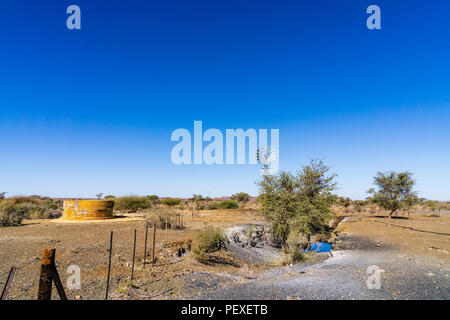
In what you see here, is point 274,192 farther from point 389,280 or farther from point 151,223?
point 151,223

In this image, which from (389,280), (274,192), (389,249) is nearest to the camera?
(389,280)

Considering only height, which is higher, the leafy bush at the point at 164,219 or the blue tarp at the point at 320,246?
the leafy bush at the point at 164,219

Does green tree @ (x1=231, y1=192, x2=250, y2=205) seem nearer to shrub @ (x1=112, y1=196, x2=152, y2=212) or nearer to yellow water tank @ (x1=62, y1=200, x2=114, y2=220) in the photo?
shrub @ (x1=112, y1=196, x2=152, y2=212)

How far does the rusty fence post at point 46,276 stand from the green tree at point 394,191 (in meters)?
34.9

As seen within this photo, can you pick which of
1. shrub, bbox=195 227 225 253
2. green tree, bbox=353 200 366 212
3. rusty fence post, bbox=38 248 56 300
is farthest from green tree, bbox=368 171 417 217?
rusty fence post, bbox=38 248 56 300

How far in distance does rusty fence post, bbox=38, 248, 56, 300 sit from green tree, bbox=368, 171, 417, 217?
34.9m

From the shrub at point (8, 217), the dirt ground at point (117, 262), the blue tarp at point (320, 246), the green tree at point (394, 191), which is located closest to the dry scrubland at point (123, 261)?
the dirt ground at point (117, 262)

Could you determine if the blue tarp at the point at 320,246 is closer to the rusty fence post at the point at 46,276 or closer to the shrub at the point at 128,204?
the rusty fence post at the point at 46,276

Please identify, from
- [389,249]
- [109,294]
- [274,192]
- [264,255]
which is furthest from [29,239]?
[389,249]

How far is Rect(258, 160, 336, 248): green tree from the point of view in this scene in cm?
1616

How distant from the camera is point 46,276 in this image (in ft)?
15.0

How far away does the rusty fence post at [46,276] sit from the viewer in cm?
451

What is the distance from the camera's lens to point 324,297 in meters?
6.72
